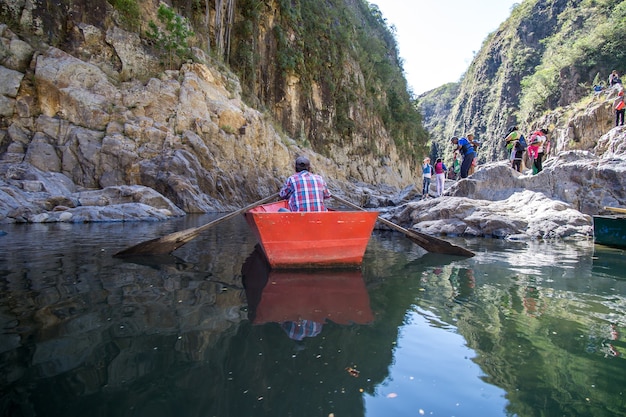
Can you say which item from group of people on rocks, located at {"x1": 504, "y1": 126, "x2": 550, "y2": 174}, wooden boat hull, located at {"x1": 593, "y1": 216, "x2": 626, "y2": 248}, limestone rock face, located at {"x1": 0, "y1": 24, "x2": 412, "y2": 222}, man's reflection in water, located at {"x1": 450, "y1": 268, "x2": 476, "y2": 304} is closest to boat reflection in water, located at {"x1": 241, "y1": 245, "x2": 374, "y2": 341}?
man's reflection in water, located at {"x1": 450, "y1": 268, "x2": 476, "y2": 304}

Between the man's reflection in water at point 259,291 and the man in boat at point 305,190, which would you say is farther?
the man in boat at point 305,190

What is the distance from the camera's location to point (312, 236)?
13.6 ft

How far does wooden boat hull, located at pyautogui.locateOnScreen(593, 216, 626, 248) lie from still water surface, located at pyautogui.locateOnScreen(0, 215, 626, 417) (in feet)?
9.08

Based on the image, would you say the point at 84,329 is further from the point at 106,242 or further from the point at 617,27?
the point at 617,27

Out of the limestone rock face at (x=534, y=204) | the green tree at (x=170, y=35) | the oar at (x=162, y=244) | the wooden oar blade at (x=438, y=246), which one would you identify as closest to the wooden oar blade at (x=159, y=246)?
the oar at (x=162, y=244)

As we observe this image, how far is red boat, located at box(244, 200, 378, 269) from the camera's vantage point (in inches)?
156

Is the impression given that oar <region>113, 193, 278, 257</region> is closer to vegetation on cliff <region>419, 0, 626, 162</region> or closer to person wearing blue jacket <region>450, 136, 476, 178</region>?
person wearing blue jacket <region>450, 136, 476, 178</region>

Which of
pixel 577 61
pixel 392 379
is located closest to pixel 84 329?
pixel 392 379

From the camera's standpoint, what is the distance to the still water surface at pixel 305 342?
1.60 meters

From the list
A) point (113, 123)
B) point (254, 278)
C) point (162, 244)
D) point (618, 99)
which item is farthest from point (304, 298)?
point (618, 99)

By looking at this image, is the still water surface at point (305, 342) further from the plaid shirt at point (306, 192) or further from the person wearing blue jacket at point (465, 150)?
the person wearing blue jacket at point (465, 150)

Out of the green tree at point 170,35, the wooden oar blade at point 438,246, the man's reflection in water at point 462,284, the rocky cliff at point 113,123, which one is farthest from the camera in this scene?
the green tree at point 170,35

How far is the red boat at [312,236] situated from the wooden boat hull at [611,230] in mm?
4810

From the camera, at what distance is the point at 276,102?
2355cm
